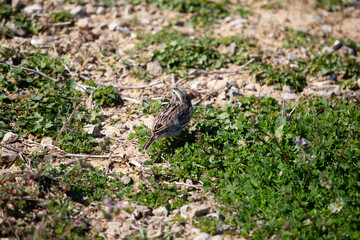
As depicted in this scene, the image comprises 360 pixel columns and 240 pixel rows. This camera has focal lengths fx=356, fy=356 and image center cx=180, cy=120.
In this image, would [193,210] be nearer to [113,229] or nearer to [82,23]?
[113,229]

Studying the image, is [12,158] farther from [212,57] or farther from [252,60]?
[252,60]

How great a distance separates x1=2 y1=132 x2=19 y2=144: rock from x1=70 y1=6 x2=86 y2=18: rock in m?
5.16

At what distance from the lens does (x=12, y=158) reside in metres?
6.20

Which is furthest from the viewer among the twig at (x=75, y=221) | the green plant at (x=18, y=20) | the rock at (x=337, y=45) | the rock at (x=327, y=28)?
the rock at (x=327, y=28)

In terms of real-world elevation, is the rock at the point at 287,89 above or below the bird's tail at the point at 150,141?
below

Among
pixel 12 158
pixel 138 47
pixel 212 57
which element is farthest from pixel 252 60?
pixel 12 158

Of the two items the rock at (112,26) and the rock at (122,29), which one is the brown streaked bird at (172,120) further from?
the rock at (112,26)

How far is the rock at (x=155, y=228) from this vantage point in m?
5.29

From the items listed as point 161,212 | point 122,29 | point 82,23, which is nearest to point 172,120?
point 161,212

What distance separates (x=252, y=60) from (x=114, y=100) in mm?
3895

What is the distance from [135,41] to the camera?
33.2 ft

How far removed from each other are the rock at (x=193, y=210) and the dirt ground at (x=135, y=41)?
40.1 inches

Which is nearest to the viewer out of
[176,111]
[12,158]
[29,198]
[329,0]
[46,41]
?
[29,198]

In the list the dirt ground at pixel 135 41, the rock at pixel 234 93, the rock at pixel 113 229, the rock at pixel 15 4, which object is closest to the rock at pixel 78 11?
the dirt ground at pixel 135 41
